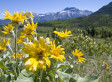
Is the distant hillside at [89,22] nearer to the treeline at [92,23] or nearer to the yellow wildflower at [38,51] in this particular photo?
the treeline at [92,23]

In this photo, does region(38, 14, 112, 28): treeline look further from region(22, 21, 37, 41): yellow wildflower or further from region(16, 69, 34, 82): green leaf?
region(16, 69, 34, 82): green leaf

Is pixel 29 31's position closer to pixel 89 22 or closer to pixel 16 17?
pixel 16 17

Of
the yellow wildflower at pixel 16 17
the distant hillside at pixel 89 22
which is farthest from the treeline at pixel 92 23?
the yellow wildflower at pixel 16 17

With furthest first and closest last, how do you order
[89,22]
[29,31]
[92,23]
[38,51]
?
[89,22]
[92,23]
[29,31]
[38,51]

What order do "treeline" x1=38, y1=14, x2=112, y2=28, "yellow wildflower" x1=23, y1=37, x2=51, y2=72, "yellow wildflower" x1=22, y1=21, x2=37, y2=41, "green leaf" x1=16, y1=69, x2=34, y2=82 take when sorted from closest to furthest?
"yellow wildflower" x1=23, y1=37, x2=51, y2=72 < "green leaf" x1=16, y1=69, x2=34, y2=82 < "yellow wildflower" x1=22, y1=21, x2=37, y2=41 < "treeline" x1=38, y1=14, x2=112, y2=28

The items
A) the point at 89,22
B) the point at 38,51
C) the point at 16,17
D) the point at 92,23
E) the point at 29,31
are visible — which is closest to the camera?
the point at 38,51

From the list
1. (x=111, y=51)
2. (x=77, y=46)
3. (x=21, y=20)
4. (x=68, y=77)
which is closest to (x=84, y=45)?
(x=77, y=46)

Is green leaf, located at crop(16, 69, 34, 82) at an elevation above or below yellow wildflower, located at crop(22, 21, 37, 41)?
below

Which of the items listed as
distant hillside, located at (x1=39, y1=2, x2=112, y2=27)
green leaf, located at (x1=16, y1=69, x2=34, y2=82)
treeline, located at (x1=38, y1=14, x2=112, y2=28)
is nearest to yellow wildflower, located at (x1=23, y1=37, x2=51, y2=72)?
green leaf, located at (x1=16, y1=69, x2=34, y2=82)

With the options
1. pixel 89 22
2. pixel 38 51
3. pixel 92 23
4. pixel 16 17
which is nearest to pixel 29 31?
pixel 16 17

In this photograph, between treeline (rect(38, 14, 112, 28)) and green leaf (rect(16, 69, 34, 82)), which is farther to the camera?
treeline (rect(38, 14, 112, 28))

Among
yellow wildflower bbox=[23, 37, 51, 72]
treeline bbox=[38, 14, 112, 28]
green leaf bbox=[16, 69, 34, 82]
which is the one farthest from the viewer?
treeline bbox=[38, 14, 112, 28]

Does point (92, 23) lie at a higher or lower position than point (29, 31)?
higher

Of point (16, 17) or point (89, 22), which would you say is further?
point (89, 22)
